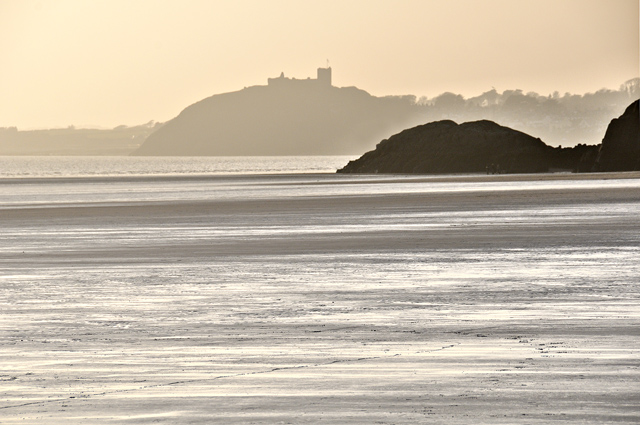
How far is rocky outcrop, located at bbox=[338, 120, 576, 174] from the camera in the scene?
15100 centimetres

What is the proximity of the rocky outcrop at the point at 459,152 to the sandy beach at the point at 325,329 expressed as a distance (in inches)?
4883

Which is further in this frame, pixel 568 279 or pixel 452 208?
pixel 452 208

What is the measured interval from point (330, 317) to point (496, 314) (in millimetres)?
2033

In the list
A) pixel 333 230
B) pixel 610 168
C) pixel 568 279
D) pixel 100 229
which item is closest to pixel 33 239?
pixel 100 229

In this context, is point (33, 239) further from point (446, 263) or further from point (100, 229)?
point (446, 263)

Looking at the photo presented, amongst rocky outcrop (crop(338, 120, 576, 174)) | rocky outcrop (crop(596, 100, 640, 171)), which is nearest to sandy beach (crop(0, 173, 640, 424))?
rocky outcrop (crop(596, 100, 640, 171))

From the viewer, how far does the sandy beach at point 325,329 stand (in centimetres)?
805

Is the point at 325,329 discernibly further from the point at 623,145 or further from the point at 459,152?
the point at 459,152

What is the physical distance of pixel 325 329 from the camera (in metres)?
12.1

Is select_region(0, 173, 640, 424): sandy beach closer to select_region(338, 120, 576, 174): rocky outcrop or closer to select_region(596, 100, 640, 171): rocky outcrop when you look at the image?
select_region(596, 100, 640, 171): rocky outcrop

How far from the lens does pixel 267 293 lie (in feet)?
51.6

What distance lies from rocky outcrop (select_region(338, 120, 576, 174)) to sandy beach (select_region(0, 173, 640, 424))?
124016 millimetres

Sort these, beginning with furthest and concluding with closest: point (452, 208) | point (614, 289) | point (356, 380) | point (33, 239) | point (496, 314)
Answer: point (452, 208)
point (33, 239)
point (614, 289)
point (496, 314)
point (356, 380)

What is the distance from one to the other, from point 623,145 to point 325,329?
120 meters
